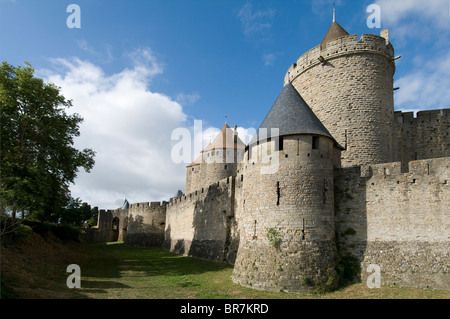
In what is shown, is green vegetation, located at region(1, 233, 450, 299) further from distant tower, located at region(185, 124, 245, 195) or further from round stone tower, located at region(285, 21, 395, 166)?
distant tower, located at region(185, 124, 245, 195)

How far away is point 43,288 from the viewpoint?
9.75 metres

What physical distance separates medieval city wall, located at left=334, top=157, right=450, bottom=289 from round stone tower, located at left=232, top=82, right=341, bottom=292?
744 millimetres

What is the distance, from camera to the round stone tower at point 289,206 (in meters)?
10.3

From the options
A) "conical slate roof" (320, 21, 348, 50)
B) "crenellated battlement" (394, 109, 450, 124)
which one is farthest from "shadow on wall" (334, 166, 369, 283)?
"conical slate roof" (320, 21, 348, 50)

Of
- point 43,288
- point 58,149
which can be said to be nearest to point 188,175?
point 58,149

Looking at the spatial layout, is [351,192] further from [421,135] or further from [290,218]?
[421,135]

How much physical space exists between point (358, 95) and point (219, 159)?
17.2 meters

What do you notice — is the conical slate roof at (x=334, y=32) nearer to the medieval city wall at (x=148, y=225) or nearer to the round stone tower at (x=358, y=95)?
the round stone tower at (x=358, y=95)

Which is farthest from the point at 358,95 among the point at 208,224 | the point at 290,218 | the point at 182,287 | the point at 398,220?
the point at 182,287

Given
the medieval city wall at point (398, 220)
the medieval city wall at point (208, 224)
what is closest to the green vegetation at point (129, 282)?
the medieval city wall at point (398, 220)

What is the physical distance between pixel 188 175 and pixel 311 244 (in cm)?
2538

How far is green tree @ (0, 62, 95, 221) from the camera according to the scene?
13586 millimetres

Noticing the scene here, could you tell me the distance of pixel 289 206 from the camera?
10.8 metres

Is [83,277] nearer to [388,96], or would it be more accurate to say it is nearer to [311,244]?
[311,244]
